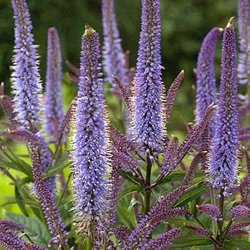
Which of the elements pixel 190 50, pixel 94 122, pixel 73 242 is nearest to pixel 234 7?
pixel 190 50

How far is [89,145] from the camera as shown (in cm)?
226

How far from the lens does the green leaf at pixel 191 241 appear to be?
2.46m

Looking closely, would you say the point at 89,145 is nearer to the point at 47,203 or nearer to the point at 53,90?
the point at 47,203

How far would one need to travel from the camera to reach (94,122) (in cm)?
225

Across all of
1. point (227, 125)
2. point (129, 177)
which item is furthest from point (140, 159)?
point (227, 125)

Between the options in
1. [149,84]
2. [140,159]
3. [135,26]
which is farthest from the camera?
[135,26]

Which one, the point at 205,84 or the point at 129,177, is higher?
the point at 205,84

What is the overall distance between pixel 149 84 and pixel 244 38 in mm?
1843

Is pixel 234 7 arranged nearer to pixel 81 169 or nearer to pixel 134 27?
pixel 134 27

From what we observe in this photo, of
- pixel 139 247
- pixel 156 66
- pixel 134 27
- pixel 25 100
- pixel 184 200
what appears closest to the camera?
pixel 139 247

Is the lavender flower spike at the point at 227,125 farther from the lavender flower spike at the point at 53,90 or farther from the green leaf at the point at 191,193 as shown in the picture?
the lavender flower spike at the point at 53,90

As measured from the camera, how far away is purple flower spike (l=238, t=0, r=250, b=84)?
3.97m

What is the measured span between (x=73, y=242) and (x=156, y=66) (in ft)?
3.78

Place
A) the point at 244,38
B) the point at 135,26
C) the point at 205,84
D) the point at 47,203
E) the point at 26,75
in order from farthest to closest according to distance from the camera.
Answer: the point at 135,26, the point at 244,38, the point at 205,84, the point at 26,75, the point at 47,203
